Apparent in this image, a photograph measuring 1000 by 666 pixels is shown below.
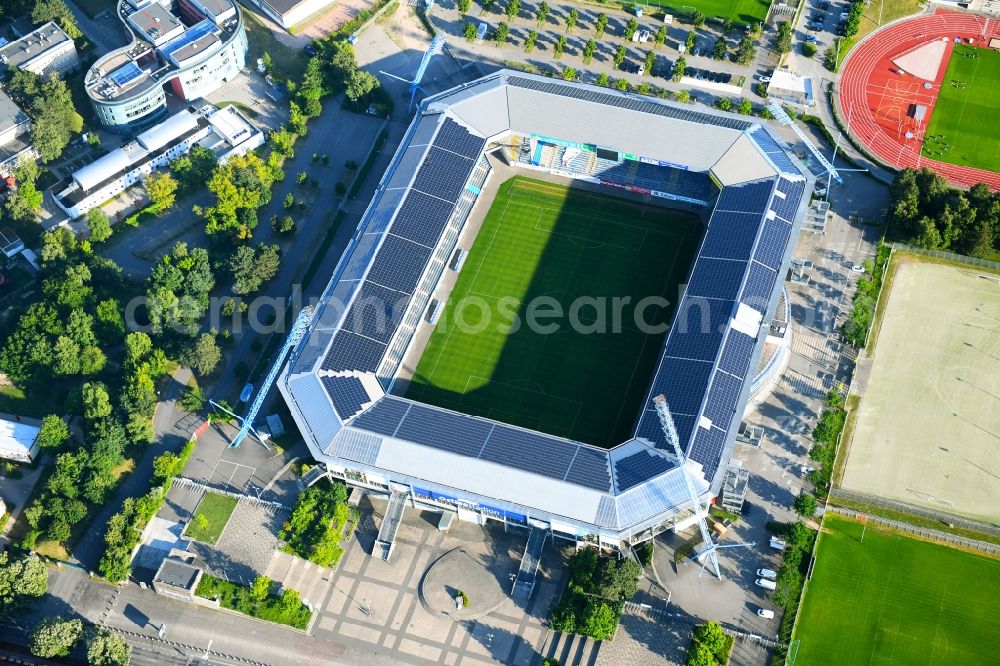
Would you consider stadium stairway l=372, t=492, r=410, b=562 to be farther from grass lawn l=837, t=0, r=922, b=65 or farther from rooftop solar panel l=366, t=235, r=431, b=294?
grass lawn l=837, t=0, r=922, b=65

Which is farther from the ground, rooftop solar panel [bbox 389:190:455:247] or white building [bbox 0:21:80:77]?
white building [bbox 0:21:80:77]

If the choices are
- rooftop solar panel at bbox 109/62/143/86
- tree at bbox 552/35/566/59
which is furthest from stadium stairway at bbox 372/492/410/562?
rooftop solar panel at bbox 109/62/143/86

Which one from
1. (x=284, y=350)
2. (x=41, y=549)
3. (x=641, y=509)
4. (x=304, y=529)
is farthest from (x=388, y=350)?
Result: (x=41, y=549)

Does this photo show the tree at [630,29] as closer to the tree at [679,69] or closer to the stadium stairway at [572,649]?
the tree at [679,69]

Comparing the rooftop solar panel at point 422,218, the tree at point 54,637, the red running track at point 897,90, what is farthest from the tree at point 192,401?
the red running track at point 897,90

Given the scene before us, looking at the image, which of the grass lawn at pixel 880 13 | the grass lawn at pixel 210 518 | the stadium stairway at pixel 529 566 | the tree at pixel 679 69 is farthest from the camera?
the grass lawn at pixel 880 13

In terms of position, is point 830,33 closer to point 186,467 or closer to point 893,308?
point 893,308

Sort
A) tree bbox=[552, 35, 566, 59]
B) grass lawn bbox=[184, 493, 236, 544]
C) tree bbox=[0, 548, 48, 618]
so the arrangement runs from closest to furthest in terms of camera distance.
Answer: tree bbox=[0, 548, 48, 618] → grass lawn bbox=[184, 493, 236, 544] → tree bbox=[552, 35, 566, 59]

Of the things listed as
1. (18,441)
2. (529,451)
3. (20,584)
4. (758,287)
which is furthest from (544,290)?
(20,584)
